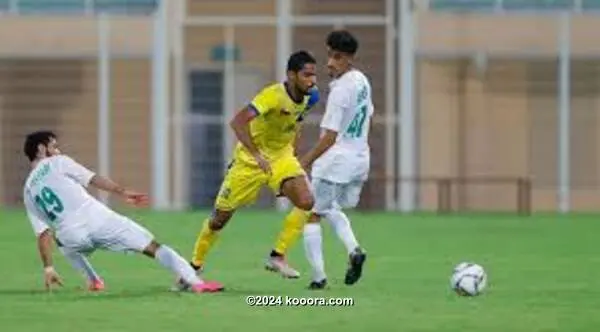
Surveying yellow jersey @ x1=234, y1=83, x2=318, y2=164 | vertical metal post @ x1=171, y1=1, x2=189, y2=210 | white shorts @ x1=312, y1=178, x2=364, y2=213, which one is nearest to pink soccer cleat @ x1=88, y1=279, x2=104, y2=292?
yellow jersey @ x1=234, y1=83, x2=318, y2=164

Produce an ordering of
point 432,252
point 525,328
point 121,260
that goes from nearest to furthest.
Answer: point 525,328, point 121,260, point 432,252

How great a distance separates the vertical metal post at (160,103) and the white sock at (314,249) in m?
26.3

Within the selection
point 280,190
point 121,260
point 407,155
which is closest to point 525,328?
point 280,190

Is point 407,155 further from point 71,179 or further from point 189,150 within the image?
point 71,179

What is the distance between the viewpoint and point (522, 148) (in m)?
45.2

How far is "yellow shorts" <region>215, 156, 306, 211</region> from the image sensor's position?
18.3 meters

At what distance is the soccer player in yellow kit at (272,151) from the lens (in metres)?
18.0

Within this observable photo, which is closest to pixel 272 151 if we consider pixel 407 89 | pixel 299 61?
pixel 299 61

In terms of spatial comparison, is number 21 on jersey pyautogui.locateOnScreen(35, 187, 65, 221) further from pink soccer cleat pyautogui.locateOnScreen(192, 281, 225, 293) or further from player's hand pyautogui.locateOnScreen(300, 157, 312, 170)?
player's hand pyautogui.locateOnScreen(300, 157, 312, 170)

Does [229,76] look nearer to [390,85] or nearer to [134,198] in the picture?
[390,85]

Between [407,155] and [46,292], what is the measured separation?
27077mm

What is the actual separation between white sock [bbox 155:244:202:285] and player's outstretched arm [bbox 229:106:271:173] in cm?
108

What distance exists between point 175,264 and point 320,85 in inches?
1061

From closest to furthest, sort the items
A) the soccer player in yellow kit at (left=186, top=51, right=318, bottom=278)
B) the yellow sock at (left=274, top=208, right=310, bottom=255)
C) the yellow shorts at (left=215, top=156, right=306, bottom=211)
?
the soccer player in yellow kit at (left=186, top=51, right=318, bottom=278), the yellow shorts at (left=215, top=156, right=306, bottom=211), the yellow sock at (left=274, top=208, right=310, bottom=255)
